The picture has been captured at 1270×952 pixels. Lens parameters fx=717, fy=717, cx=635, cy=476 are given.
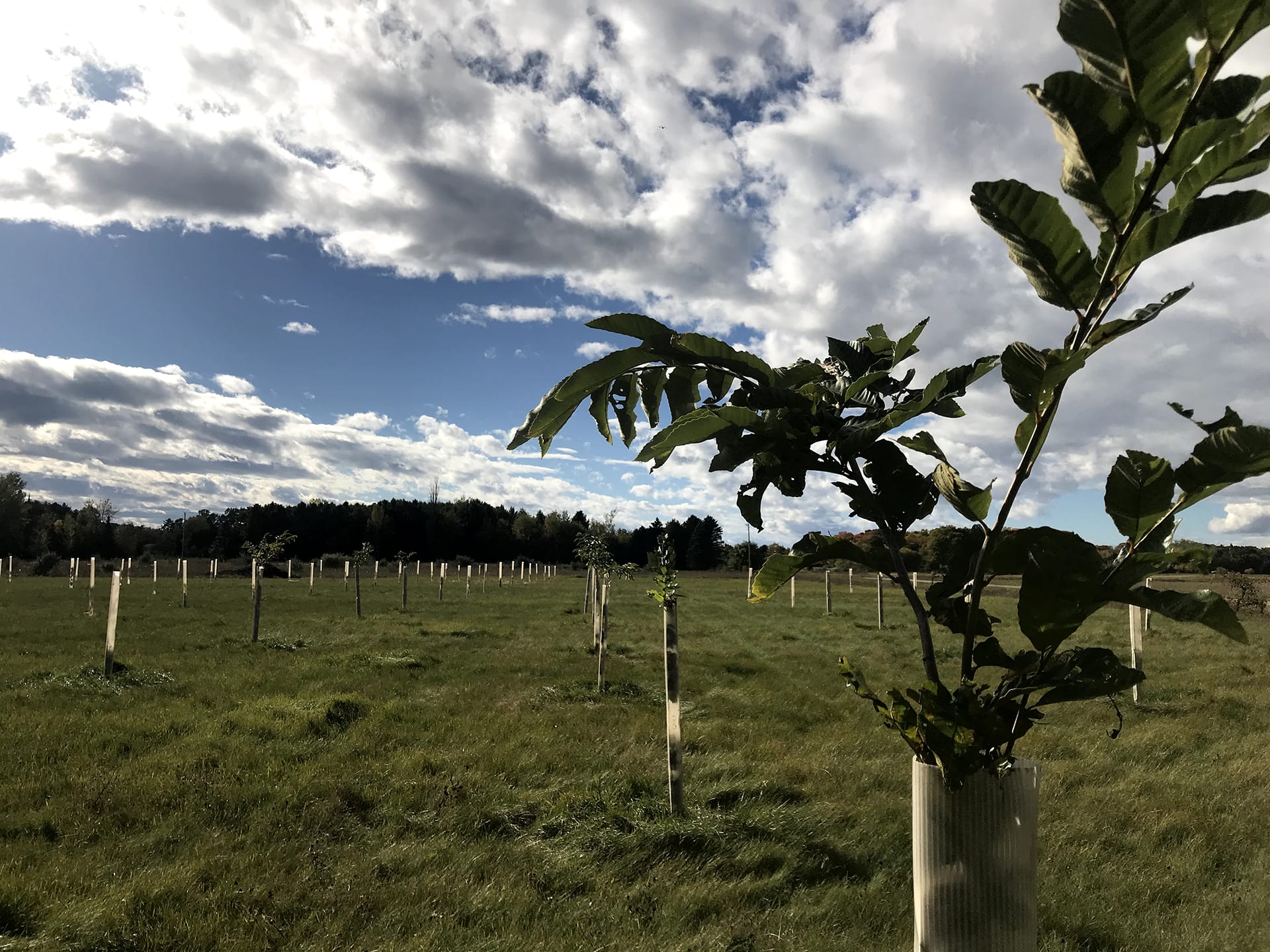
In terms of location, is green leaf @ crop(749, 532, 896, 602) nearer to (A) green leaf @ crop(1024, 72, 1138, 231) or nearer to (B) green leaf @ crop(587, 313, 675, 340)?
(B) green leaf @ crop(587, 313, 675, 340)

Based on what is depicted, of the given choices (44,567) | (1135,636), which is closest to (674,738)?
(1135,636)

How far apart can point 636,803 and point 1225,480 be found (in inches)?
236

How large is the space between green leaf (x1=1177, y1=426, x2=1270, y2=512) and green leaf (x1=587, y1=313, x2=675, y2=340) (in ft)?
3.29

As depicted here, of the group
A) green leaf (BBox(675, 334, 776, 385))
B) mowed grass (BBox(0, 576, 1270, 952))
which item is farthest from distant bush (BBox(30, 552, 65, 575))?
green leaf (BBox(675, 334, 776, 385))

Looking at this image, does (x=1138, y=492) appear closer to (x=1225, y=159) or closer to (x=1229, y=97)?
(x=1225, y=159)

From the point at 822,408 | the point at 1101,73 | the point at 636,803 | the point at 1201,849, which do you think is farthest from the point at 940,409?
the point at 1201,849

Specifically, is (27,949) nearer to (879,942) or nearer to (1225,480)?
(879,942)

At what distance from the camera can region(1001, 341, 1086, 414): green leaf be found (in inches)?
48.5

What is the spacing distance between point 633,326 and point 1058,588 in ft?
3.16

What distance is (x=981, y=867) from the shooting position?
1370 mm

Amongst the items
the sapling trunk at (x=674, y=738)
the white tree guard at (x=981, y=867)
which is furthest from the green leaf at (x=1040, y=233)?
the sapling trunk at (x=674, y=738)

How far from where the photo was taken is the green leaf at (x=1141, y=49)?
1.05m

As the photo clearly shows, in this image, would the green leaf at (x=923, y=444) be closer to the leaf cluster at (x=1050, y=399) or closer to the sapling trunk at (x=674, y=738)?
the leaf cluster at (x=1050, y=399)

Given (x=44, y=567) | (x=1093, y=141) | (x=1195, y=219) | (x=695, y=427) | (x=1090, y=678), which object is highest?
(x=1093, y=141)
